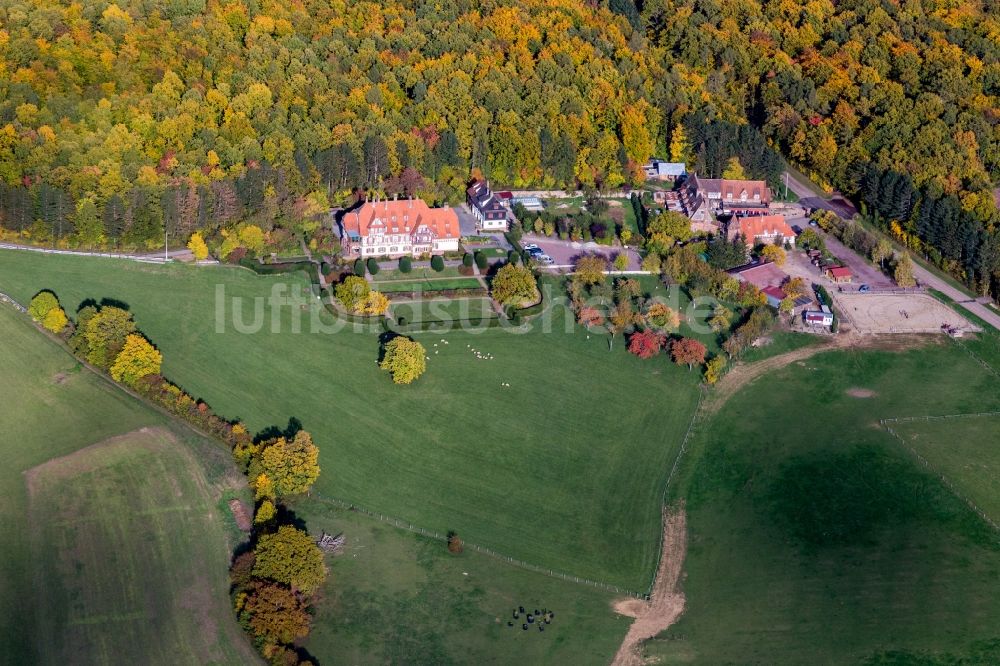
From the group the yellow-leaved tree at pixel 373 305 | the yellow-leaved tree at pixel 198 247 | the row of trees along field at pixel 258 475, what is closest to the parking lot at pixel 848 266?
the yellow-leaved tree at pixel 373 305

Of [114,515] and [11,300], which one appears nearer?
[114,515]

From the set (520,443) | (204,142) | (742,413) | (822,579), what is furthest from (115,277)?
(822,579)

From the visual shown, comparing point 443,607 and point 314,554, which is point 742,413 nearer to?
point 443,607

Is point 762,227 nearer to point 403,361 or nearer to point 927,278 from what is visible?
point 927,278

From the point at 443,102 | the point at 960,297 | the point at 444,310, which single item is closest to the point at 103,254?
the point at 444,310

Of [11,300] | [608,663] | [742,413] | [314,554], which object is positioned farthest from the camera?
[11,300]

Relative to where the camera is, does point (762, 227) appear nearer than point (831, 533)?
No

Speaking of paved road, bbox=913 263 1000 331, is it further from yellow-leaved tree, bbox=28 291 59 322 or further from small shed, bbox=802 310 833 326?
yellow-leaved tree, bbox=28 291 59 322

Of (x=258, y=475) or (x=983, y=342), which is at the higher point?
(x=983, y=342)
